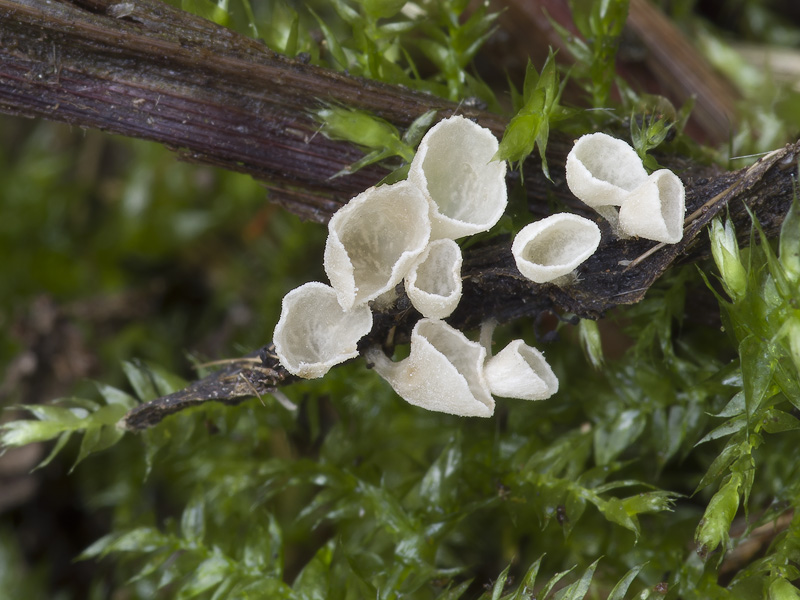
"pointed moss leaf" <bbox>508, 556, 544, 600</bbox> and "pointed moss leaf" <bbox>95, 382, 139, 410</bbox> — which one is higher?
"pointed moss leaf" <bbox>508, 556, 544, 600</bbox>

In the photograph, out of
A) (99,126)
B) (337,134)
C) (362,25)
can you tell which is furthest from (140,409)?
(362,25)

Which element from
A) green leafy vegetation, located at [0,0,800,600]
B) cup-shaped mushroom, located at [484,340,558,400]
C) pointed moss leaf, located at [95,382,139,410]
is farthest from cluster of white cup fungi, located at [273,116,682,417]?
pointed moss leaf, located at [95,382,139,410]

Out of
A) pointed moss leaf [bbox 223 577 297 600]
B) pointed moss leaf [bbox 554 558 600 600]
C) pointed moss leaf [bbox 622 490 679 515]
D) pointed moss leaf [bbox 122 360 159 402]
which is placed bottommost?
pointed moss leaf [bbox 223 577 297 600]

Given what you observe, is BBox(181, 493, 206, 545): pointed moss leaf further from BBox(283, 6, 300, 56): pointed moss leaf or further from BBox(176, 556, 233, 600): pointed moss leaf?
BBox(283, 6, 300, 56): pointed moss leaf

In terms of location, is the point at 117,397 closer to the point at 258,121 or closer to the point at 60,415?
the point at 60,415

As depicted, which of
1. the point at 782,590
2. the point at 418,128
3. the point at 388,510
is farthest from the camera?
the point at 388,510

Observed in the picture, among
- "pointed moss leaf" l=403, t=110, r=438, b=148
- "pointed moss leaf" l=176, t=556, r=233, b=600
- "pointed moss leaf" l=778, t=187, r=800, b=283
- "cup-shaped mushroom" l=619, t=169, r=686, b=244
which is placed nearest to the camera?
"cup-shaped mushroom" l=619, t=169, r=686, b=244

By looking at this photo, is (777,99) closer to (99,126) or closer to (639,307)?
(639,307)

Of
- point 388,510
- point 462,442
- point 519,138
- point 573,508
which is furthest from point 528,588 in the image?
point 519,138
